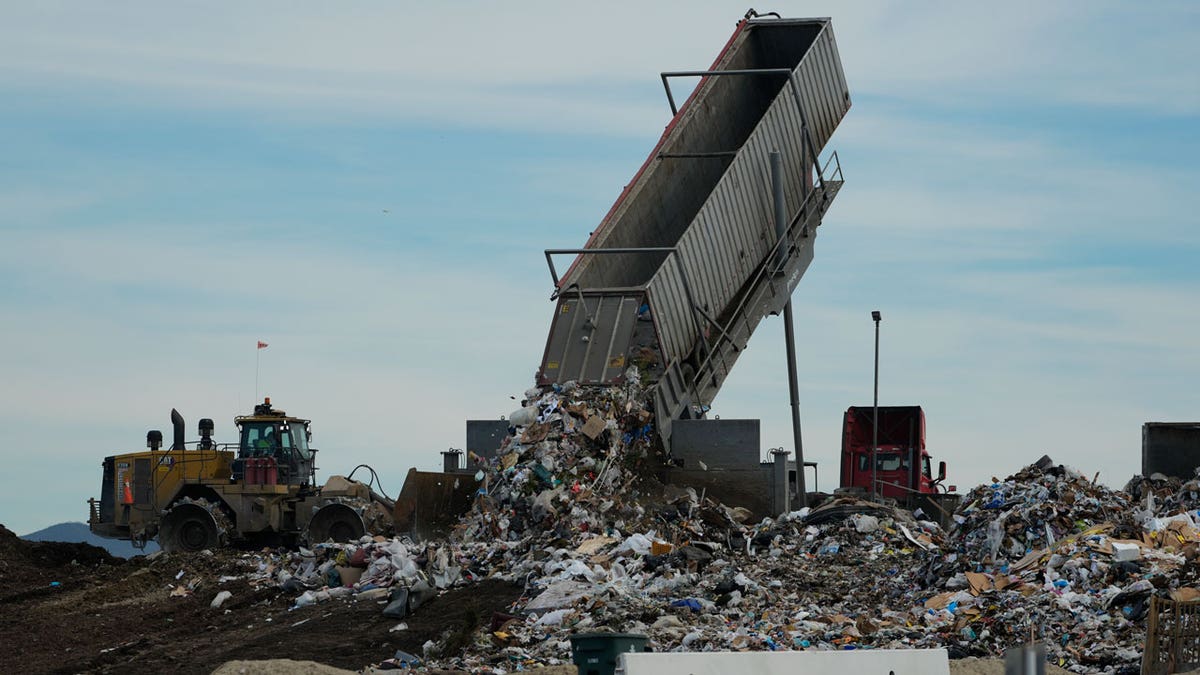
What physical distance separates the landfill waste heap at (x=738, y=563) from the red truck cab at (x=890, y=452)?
703 centimetres

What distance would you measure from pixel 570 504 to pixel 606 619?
3.06 m

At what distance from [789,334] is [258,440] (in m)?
7.10

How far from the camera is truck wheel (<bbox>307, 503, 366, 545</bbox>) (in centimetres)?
1914

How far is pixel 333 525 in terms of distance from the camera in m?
19.2

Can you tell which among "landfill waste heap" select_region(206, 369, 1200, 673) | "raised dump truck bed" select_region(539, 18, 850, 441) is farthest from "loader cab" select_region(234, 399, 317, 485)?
"raised dump truck bed" select_region(539, 18, 850, 441)

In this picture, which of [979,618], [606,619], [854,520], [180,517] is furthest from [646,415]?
[180,517]

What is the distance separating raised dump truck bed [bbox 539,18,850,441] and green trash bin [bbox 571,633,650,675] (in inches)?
317

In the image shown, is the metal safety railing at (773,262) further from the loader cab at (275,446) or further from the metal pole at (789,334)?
the loader cab at (275,446)

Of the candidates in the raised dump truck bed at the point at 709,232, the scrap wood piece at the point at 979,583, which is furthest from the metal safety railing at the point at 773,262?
the scrap wood piece at the point at 979,583

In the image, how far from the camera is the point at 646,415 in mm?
16500

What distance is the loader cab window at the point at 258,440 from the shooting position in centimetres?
2034

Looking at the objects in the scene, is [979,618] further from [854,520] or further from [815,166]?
[815,166]

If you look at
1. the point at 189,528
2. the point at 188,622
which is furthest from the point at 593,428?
the point at 189,528

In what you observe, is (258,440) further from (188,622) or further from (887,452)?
(887,452)
